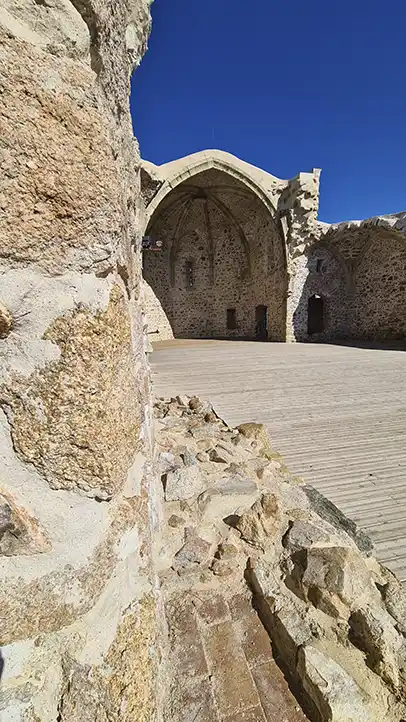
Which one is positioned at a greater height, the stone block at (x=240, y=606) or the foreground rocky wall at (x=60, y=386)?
Answer: the foreground rocky wall at (x=60, y=386)

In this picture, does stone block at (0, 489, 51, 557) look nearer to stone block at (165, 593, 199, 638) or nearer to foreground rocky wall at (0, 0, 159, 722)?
foreground rocky wall at (0, 0, 159, 722)

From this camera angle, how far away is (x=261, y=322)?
14.3 m

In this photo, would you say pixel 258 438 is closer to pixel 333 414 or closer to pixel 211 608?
pixel 211 608

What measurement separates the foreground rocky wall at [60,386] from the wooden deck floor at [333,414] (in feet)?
5.36

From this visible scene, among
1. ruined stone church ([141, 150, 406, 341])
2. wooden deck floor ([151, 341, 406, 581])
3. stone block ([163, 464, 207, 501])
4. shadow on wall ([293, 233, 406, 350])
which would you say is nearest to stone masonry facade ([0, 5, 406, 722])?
stone block ([163, 464, 207, 501])

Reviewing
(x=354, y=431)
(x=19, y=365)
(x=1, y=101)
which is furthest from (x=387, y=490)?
(x=1, y=101)

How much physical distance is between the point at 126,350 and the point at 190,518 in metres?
1.12

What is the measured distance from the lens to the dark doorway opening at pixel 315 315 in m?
12.6

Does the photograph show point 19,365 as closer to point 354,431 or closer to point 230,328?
point 354,431

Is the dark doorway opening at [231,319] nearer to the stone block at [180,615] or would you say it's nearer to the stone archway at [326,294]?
the stone archway at [326,294]

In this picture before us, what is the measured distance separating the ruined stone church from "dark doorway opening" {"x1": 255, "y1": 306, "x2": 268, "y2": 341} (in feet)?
0.18

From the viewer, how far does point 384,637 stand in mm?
987

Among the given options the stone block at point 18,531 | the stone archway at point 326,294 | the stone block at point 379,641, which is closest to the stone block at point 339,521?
the stone block at point 379,641

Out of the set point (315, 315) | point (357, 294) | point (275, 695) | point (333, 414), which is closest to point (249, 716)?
point (275, 695)
